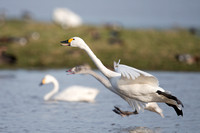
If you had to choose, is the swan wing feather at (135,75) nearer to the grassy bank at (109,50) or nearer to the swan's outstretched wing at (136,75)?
the swan's outstretched wing at (136,75)

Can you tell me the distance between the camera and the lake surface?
7836 mm

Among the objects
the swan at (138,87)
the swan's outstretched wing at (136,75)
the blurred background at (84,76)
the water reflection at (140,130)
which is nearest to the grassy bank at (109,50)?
the blurred background at (84,76)

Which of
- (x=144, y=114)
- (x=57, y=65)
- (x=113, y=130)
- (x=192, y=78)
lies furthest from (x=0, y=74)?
(x=113, y=130)

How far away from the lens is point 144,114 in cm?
951

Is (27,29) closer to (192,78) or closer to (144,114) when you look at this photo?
(192,78)

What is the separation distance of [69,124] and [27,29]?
1982 cm

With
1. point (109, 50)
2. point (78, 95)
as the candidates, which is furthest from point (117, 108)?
point (109, 50)

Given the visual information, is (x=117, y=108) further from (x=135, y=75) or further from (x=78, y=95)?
(x=78, y=95)

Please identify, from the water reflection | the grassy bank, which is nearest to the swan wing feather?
the water reflection

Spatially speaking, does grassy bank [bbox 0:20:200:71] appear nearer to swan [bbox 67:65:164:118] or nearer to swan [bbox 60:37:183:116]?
swan [bbox 67:65:164:118]

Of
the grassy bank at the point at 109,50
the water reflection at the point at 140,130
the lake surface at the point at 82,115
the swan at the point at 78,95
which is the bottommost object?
the water reflection at the point at 140,130

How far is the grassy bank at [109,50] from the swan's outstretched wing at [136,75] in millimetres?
11351

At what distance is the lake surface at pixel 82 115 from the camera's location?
7.84 metres

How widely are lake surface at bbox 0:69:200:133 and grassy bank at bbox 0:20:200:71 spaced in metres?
4.42
